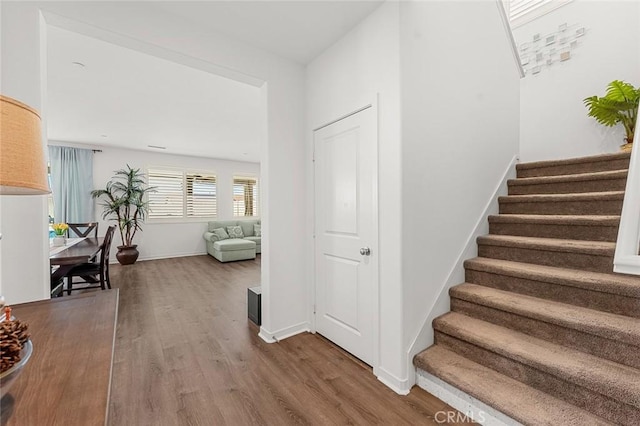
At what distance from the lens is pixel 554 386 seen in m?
1.45

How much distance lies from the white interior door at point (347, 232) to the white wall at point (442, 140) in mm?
284

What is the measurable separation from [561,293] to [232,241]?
598 cm

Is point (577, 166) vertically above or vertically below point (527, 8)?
below

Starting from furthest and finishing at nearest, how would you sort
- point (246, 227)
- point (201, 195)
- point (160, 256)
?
point (246, 227)
point (201, 195)
point (160, 256)

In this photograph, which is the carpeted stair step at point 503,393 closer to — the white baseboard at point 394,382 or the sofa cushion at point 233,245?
the white baseboard at point 394,382

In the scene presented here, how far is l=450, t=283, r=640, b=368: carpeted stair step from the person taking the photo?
140 centimetres

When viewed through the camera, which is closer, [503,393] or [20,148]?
[20,148]

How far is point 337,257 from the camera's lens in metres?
2.41

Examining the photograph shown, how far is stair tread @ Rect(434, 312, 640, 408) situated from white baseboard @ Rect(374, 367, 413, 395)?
0.46 metres

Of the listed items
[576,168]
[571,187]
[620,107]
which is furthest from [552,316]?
[620,107]

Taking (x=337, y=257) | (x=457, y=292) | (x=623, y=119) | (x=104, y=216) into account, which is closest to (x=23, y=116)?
(x=337, y=257)

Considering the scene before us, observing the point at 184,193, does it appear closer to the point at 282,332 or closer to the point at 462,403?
the point at 282,332

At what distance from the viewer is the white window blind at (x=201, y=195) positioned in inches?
282

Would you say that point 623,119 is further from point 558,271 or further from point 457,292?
point 457,292
